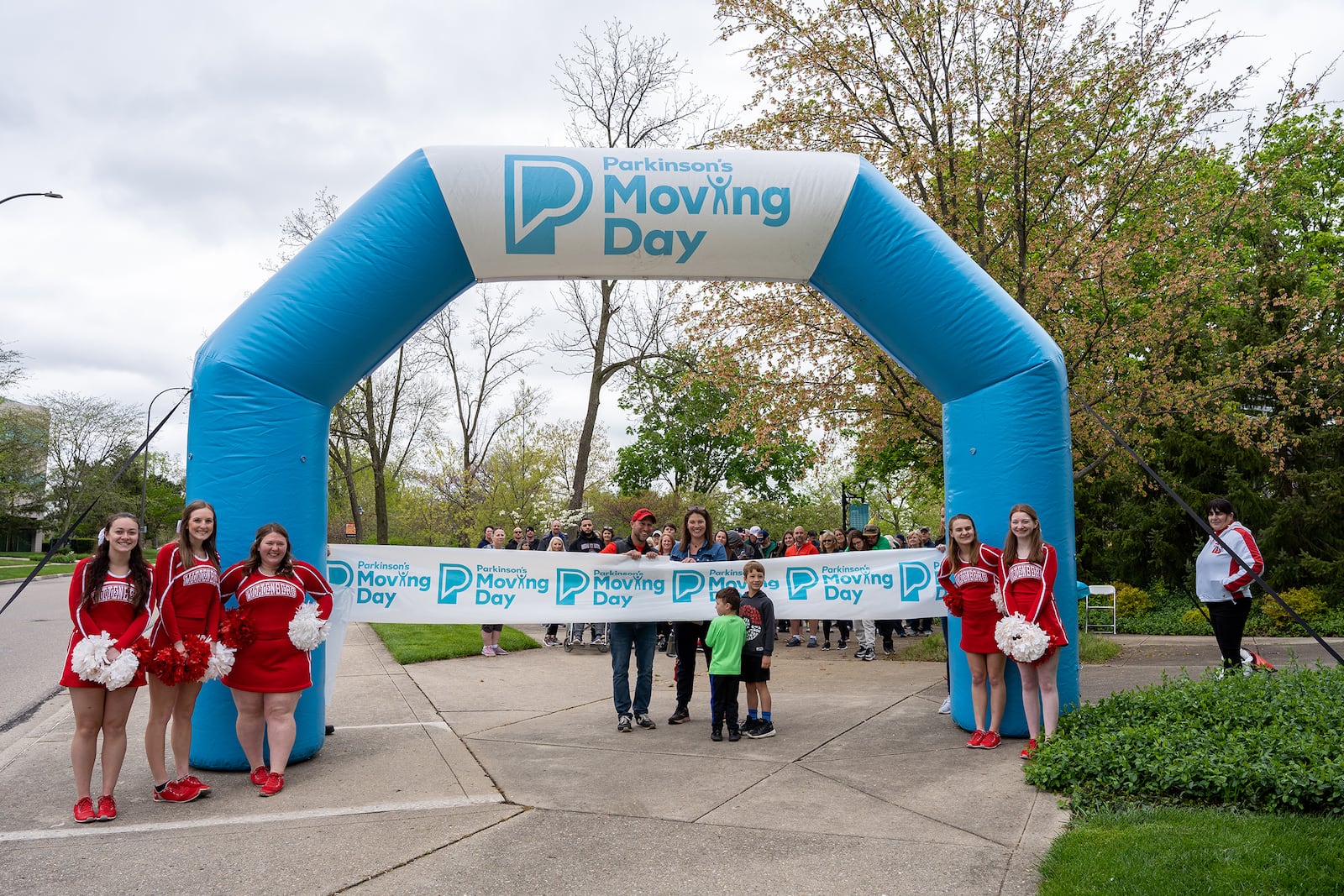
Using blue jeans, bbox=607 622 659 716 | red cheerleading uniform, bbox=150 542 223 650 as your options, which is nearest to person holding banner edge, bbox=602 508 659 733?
blue jeans, bbox=607 622 659 716

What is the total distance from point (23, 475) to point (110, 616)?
175 feet

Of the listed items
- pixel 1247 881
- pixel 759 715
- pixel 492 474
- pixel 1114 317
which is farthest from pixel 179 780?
pixel 492 474

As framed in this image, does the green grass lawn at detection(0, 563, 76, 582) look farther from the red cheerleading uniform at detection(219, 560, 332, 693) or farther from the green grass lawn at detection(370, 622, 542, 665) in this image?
the red cheerleading uniform at detection(219, 560, 332, 693)

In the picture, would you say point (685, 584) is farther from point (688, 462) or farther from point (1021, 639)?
point (688, 462)

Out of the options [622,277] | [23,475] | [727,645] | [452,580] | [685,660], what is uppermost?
[23,475]

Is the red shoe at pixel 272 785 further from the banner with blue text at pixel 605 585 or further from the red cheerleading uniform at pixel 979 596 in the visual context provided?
the red cheerleading uniform at pixel 979 596

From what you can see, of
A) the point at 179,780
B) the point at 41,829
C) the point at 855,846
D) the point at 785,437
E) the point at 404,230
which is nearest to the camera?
the point at 855,846

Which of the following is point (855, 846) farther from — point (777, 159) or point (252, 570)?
point (777, 159)

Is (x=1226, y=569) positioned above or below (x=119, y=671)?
above

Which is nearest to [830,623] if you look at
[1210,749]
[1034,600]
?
[1034,600]

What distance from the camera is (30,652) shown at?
12.7 meters

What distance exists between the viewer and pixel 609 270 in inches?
265

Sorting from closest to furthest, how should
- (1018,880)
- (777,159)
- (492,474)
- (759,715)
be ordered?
(1018,880) < (777,159) < (759,715) < (492,474)

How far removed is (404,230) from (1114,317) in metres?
9.76
